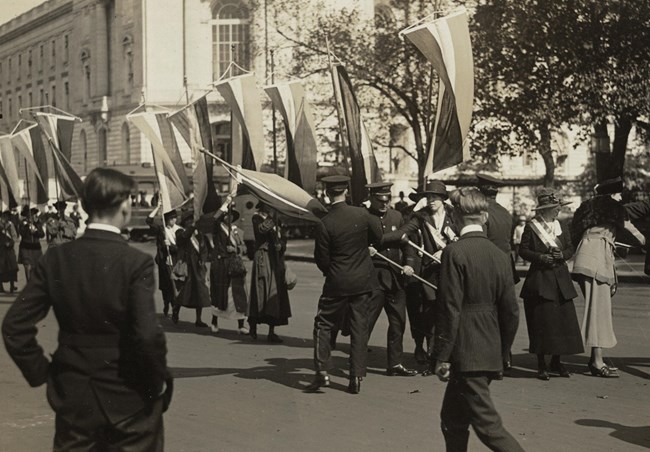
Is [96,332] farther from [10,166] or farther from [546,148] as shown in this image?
[546,148]

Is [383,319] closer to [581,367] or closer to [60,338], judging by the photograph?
[581,367]

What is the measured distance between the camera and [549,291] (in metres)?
10.2

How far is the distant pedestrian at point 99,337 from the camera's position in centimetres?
459

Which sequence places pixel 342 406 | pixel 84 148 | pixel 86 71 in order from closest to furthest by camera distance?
pixel 342 406, pixel 84 148, pixel 86 71

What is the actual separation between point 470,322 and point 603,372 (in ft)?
14.0

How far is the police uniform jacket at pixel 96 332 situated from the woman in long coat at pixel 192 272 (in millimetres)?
10226

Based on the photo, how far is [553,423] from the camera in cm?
798

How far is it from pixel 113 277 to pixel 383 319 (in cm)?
1141

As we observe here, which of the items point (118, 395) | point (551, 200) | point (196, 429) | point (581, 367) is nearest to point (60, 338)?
point (118, 395)

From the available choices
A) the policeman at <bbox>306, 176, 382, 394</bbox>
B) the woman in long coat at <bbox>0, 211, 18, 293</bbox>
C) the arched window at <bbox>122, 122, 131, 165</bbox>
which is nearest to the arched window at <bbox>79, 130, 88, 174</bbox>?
the arched window at <bbox>122, 122, 131, 165</bbox>

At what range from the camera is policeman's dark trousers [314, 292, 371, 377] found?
951cm

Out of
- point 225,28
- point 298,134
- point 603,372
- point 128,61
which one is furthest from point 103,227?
point 128,61

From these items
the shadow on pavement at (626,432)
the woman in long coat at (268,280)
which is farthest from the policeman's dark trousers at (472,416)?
the woman in long coat at (268,280)

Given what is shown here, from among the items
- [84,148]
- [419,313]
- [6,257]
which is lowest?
[6,257]
